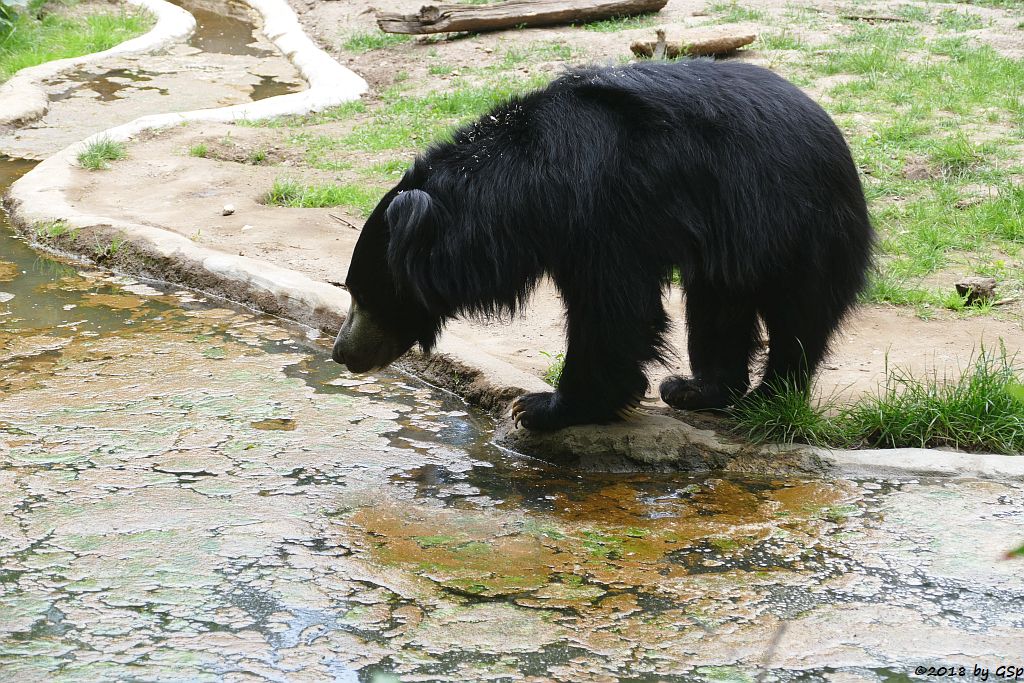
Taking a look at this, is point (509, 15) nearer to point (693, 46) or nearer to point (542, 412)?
point (693, 46)

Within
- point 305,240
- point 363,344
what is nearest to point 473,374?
point 363,344

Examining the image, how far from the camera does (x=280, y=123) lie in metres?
8.75

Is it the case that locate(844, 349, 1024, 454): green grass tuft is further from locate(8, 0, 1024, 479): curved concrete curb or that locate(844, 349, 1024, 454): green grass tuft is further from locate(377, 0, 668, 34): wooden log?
locate(377, 0, 668, 34): wooden log

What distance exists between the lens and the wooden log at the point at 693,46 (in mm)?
9575

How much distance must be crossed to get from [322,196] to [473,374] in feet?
8.62

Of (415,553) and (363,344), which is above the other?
(363,344)

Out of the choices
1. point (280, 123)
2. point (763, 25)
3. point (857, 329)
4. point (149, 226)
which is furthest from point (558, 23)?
point (857, 329)

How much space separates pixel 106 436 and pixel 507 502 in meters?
1.44

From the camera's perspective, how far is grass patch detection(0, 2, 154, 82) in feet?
37.0

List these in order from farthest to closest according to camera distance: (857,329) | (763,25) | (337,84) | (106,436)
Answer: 1. (763,25)
2. (337,84)
3. (857,329)
4. (106,436)

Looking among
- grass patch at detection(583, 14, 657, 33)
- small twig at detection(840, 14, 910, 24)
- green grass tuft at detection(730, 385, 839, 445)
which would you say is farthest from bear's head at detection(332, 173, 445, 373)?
small twig at detection(840, 14, 910, 24)

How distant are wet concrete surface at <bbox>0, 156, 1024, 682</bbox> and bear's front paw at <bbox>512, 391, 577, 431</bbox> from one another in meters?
0.15

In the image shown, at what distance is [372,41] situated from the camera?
1191 cm

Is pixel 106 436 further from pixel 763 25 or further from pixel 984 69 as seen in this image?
pixel 763 25
